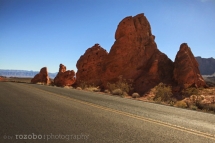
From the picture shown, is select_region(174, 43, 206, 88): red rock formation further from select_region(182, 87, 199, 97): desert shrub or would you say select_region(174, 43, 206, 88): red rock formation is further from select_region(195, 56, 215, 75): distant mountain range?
select_region(195, 56, 215, 75): distant mountain range

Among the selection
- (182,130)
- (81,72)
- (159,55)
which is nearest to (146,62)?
(159,55)

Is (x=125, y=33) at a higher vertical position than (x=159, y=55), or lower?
higher

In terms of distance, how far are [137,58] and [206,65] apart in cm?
15391

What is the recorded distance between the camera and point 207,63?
174125 mm

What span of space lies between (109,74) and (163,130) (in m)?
33.2

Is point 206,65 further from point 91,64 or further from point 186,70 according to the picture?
point 186,70

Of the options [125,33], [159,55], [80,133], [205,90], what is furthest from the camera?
[125,33]

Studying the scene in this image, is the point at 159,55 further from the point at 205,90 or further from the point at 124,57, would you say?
the point at 205,90

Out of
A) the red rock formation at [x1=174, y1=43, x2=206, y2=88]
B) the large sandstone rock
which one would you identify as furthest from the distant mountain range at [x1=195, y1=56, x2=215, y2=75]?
the red rock formation at [x1=174, y1=43, x2=206, y2=88]

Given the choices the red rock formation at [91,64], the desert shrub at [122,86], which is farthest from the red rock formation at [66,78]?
the desert shrub at [122,86]

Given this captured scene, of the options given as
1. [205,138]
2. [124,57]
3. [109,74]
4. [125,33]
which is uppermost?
[125,33]

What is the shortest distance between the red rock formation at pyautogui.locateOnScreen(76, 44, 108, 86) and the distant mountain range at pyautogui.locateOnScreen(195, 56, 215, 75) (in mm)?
143335

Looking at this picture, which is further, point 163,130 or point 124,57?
point 124,57

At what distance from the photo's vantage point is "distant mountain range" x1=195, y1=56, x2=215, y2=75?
169250 millimetres
